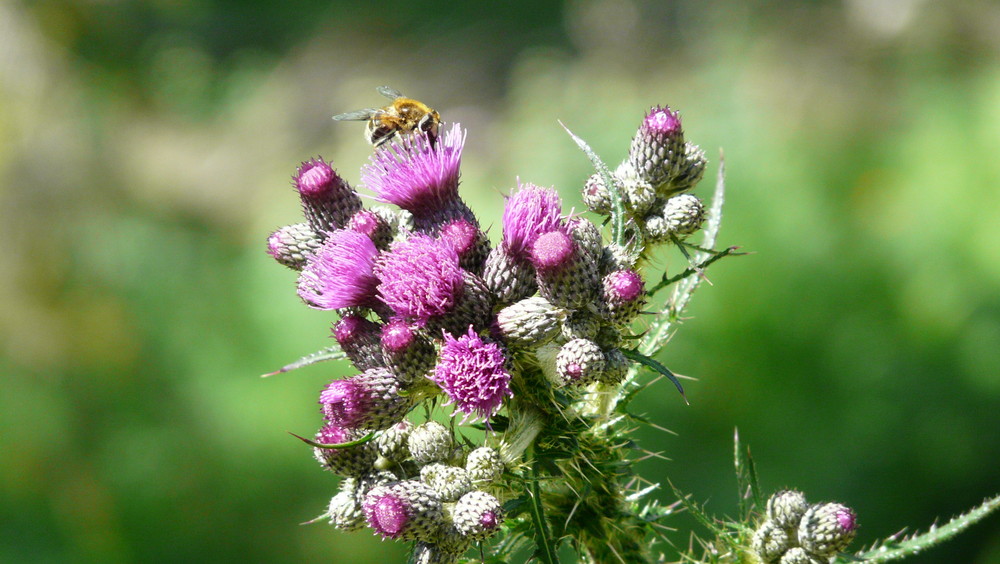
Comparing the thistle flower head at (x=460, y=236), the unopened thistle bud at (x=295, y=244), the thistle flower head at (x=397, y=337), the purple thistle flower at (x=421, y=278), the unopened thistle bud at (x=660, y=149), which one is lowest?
the thistle flower head at (x=397, y=337)

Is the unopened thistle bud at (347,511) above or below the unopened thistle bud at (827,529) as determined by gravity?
below

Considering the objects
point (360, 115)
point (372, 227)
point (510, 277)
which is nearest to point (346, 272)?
point (372, 227)

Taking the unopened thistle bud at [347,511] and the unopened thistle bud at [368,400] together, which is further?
the unopened thistle bud at [347,511]

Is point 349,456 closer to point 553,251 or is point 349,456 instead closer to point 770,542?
point 553,251

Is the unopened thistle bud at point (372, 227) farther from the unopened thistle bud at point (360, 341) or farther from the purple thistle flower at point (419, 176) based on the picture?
the unopened thistle bud at point (360, 341)

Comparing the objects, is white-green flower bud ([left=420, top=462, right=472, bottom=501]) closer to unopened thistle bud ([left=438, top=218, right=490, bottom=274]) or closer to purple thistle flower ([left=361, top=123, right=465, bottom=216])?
unopened thistle bud ([left=438, top=218, right=490, bottom=274])

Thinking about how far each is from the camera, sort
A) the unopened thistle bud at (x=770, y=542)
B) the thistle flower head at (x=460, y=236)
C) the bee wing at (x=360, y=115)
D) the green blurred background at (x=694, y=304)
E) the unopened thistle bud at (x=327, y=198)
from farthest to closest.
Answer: the green blurred background at (x=694, y=304), the bee wing at (x=360, y=115), the unopened thistle bud at (x=327, y=198), the unopened thistle bud at (x=770, y=542), the thistle flower head at (x=460, y=236)

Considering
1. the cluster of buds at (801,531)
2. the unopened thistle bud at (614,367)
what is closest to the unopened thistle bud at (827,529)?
the cluster of buds at (801,531)

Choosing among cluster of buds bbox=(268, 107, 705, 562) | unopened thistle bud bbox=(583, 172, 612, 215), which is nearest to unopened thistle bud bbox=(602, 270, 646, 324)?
cluster of buds bbox=(268, 107, 705, 562)
